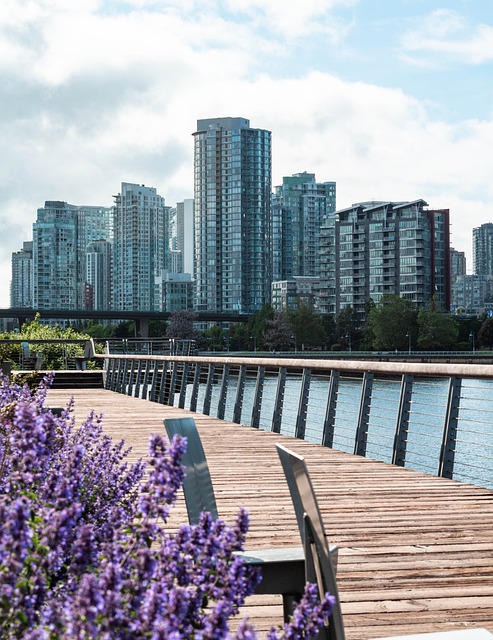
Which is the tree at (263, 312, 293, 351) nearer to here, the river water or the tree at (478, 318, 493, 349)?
the tree at (478, 318, 493, 349)

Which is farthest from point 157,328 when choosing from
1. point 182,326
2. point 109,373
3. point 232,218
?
point 109,373

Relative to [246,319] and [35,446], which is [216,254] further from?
[35,446]

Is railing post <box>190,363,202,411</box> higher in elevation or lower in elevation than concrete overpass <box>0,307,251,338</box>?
lower

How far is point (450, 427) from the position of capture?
24.5 feet

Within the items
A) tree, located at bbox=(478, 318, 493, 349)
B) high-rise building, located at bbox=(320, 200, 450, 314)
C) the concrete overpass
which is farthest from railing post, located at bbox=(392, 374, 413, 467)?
high-rise building, located at bbox=(320, 200, 450, 314)

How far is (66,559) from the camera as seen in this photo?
7.45ft

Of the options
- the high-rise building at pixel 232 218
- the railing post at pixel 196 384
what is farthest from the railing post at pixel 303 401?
the high-rise building at pixel 232 218

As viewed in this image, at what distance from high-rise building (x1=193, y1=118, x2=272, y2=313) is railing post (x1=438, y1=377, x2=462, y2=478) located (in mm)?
180753

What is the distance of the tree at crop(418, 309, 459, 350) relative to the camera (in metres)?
132

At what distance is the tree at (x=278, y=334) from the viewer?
13800 centimetres

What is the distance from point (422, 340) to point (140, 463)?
13177 centimetres

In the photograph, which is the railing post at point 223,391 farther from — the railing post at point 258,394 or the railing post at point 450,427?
the railing post at point 450,427

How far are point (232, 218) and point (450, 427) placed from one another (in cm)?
18493

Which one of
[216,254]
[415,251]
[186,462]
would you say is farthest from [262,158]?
[186,462]
